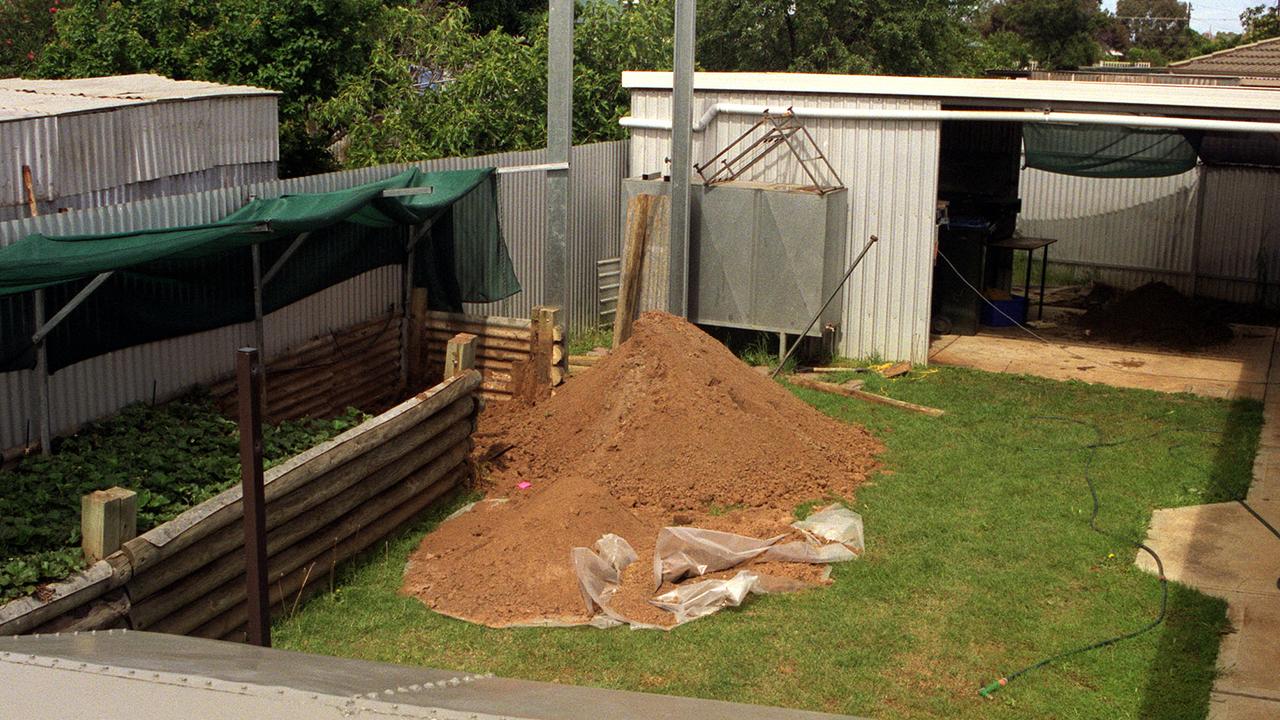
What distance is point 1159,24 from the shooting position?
82.3 m

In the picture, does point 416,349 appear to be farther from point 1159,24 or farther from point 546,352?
point 1159,24

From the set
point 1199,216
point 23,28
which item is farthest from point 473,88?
point 23,28

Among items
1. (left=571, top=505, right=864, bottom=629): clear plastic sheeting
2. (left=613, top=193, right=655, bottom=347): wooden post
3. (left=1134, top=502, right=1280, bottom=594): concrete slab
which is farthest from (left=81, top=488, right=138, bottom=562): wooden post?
(left=613, top=193, right=655, bottom=347): wooden post

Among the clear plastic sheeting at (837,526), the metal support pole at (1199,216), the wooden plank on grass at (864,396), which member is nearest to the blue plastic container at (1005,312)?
the metal support pole at (1199,216)

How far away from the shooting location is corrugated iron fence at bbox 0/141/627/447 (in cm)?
850

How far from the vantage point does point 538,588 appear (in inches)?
330

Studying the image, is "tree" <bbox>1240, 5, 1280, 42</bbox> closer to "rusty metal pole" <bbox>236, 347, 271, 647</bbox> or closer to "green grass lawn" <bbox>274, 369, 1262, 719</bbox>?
"green grass lawn" <bbox>274, 369, 1262, 719</bbox>

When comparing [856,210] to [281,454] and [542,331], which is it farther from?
[281,454]

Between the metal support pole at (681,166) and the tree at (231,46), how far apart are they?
7385 millimetres

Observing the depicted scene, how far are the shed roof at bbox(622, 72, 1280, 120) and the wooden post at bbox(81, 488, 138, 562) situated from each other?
33.2 ft

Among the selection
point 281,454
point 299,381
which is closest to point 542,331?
point 299,381

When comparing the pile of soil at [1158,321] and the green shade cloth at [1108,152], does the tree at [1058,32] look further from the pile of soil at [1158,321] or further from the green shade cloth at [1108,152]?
the green shade cloth at [1108,152]

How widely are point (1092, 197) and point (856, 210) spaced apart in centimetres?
692

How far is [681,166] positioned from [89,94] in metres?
6.14
